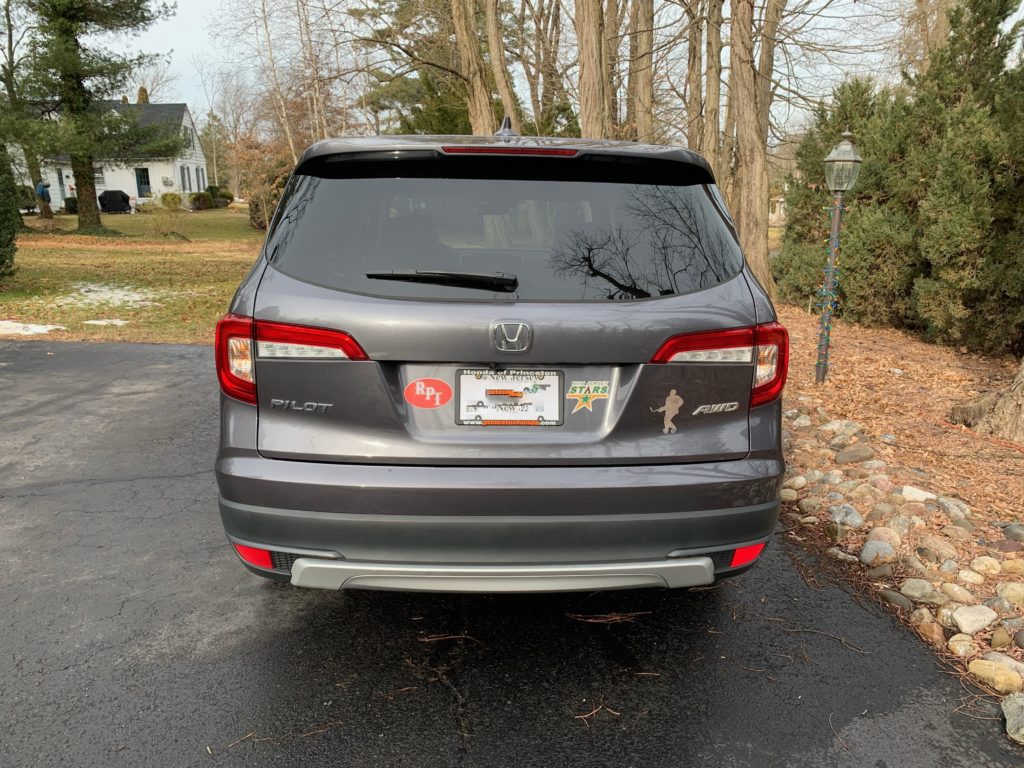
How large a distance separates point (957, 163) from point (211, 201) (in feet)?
164

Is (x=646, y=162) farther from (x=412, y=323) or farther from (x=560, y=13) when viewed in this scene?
(x=560, y=13)

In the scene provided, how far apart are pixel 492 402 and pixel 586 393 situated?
298 millimetres

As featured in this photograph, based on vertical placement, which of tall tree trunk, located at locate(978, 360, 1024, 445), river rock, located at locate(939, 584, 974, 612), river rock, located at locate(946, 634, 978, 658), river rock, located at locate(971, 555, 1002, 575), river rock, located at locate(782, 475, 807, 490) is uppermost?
tall tree trunk, located at locate(978, 360, 1024, 445)

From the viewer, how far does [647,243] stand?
100 inches

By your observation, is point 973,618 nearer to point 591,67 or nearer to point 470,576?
point 470,576

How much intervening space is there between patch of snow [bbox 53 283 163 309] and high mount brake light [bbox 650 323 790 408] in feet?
39.9

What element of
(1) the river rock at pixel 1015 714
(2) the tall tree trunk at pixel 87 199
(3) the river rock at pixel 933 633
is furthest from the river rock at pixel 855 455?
(2) the tall tree trunk at pixel 87 199

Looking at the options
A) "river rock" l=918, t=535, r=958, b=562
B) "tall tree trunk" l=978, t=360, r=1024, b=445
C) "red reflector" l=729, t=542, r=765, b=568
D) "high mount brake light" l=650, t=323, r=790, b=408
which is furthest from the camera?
"tall tree trunk" l=978, t=360, r=1024, b=445

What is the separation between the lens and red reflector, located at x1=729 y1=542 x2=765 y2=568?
2564 mm

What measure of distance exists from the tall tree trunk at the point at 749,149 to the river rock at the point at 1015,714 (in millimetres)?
10344

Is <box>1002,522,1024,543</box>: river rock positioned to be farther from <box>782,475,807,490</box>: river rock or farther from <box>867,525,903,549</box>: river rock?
<box>782,475,807,490</box>: river rock

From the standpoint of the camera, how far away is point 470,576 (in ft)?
7.81

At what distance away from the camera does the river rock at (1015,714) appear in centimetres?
245

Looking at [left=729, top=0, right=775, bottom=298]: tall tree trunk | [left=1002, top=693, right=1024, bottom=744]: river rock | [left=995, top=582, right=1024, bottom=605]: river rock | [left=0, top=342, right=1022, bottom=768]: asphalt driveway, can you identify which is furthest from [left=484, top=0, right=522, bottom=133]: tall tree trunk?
[left=1002, top=693, right=1024, bottom=744]: river rock
